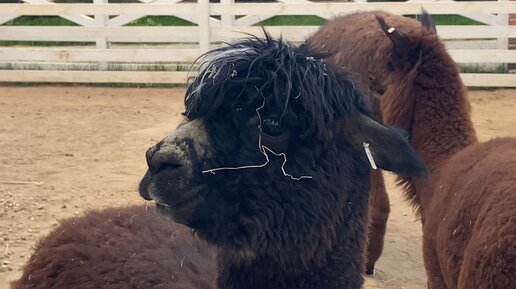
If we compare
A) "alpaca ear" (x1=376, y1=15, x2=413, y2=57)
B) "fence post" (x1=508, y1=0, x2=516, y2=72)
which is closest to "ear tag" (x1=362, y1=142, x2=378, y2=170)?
"alpaca ear" (x1=376, y1=15, x2=413, y2=57)

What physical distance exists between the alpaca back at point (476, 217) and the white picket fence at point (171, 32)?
7.08 metres

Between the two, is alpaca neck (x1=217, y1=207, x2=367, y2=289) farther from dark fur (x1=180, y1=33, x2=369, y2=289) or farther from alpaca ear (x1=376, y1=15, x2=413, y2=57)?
alpaca ear (x1=376, y1=15, x2=413, y2=57)

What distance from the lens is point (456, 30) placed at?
10.8 meters

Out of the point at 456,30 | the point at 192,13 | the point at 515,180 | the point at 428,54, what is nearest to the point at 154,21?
the point at 192,13

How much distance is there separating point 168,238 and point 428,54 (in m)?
1.92

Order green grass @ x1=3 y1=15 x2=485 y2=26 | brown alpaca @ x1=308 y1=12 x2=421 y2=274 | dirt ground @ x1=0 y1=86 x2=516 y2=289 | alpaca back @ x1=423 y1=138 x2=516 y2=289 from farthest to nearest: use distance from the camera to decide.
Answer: green grass @ x1=3 y1=15 x2=485 y2=26 < dirt ground @ x1=0 y1=86 x2=516 y2=289 < brown alpaca @ x1=308 y1=12 x2=421 y2=274 < alpaca back @ x1=423 y1=138 x2=516 y2=289

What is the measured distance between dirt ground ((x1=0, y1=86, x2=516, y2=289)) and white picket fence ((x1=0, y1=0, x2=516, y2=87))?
10.8 inches

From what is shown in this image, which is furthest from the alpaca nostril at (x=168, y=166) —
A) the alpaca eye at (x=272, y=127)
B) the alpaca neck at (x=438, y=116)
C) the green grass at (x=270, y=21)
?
the green grass at (x=270, y=21)

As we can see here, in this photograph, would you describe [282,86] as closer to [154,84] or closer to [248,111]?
[248,111]

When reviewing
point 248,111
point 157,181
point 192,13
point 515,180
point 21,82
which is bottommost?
point 21,82

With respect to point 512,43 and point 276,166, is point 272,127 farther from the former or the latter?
point 512,43

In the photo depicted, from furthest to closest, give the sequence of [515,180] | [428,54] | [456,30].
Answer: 1. [456,30]
2. [428,54]
3. [515,180]

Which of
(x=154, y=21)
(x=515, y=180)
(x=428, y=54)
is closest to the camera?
(x=515, y=180)

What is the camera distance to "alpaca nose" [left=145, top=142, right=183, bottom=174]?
7.63 feet
